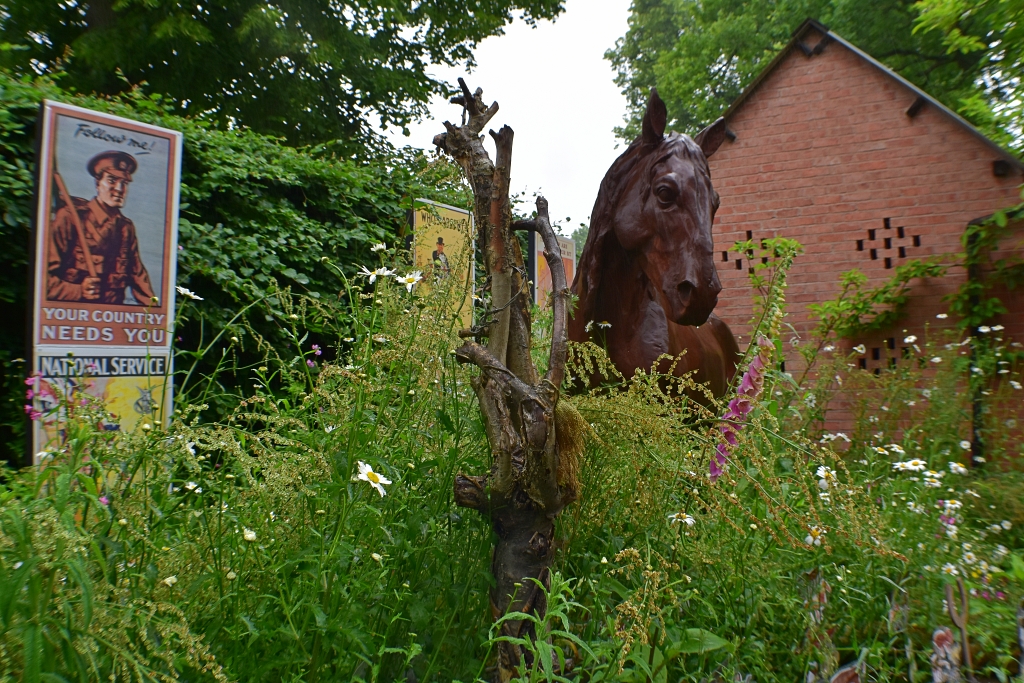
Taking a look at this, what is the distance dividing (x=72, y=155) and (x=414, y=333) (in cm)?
257

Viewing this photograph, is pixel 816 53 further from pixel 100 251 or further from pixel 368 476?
pixel 368 476

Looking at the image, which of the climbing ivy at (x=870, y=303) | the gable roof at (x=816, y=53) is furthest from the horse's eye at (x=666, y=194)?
the gable roof at (x=816, y=53)

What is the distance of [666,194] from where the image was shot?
3178 millimetres

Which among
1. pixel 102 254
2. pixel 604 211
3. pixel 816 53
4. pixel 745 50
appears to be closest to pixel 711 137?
pixel 604 211

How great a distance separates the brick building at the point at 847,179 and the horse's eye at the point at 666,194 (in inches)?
220

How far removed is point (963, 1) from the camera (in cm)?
786

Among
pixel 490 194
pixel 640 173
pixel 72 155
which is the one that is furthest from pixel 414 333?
pixel 72 155

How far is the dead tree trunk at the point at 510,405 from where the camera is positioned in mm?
1578

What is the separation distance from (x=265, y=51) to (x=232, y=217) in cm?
809

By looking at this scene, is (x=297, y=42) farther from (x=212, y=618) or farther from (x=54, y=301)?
(x=212, y=618)

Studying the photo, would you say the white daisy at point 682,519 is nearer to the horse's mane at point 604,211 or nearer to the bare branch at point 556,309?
the bare branch at point 556,309

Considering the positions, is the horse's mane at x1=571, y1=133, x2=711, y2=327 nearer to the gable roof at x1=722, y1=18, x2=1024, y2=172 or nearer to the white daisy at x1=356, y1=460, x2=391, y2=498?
the white daisy at x1=356, y1=460, x2=391, y2=498

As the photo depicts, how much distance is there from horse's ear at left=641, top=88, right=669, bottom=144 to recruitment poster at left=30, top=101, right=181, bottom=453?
2521 millimetres

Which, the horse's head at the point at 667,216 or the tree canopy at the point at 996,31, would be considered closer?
the horse's head at the point at 667,216
